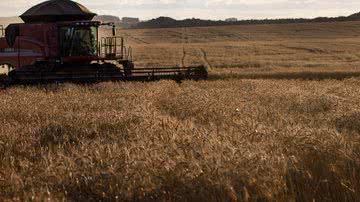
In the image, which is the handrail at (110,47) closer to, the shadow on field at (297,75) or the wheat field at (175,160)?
the shadow on field at (297,75)

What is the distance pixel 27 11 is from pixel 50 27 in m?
2.05

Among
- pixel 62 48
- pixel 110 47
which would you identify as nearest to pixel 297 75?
pixel 110 47

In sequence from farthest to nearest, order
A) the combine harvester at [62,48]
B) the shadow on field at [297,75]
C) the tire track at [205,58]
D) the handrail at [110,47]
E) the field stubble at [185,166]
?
1. the tire track at [205,58]
2. the shadow on field at [297,75]
3. the handrail at [110,47]
4. the combine harvester at [62,48]
5. the field stubble at [185,166]

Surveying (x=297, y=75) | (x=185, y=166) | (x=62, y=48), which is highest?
(x=185, y=166)

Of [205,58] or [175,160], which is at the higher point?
[175,160]

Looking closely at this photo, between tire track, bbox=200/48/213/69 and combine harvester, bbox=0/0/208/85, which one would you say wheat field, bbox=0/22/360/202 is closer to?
combine harvester, bbox=0/0/208/85

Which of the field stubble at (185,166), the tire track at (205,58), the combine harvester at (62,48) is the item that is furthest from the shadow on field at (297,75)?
the field stubble at (185,166)

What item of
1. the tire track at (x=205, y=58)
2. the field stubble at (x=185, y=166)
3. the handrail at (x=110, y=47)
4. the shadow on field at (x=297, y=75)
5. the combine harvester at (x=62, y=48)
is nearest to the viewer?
the field stubble at (x=185, y=166)

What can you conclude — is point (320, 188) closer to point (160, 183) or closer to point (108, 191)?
point (160, 183)

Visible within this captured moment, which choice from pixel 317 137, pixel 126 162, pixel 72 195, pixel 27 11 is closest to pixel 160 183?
pixel 126 162

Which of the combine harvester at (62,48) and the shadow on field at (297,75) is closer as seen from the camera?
the combine harvester at (62,48)

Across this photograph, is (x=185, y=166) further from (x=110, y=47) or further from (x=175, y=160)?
(x=110, y=47)

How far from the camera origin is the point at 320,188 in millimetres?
3654

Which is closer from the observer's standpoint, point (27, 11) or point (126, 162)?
point (126, 162)
